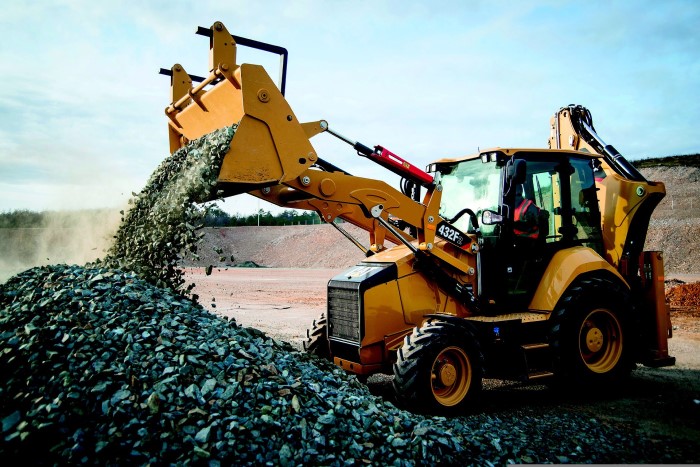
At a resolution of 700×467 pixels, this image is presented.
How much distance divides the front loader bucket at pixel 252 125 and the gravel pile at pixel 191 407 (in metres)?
1.59

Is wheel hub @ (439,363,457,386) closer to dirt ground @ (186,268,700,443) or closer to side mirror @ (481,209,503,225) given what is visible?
dirt ground @ (186,268,700,443)

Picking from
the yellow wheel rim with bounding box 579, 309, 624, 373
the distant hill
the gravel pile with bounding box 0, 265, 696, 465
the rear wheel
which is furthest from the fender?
the distant hill

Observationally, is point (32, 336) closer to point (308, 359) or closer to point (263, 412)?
point (263, 412)

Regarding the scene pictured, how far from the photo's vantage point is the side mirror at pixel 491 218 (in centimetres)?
674

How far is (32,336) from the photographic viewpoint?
5.03 m

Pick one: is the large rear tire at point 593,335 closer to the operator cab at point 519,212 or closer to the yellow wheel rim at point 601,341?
the yellow wheel rim at point 601,341

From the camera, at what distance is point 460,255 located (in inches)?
276

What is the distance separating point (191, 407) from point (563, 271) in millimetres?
4838

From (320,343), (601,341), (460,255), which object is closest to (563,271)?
(601,341)

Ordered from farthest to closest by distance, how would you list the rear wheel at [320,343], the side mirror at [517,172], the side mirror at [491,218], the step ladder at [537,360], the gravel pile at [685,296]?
the gravel pile at [685,296], the rear wheel at [320,343], the side mirror at [491,218], the step ladder at [537,360], the side mirror at [517,172]

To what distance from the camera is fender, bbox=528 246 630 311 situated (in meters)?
7.00

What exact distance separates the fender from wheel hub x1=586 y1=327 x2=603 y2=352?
2.00 ft

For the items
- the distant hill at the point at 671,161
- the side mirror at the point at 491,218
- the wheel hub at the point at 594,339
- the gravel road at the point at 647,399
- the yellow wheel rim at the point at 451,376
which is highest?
the distant hill at the point at 671,161

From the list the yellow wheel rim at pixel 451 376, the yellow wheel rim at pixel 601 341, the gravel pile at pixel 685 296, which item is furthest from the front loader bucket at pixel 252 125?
the gravel pile at pixel 685 296
